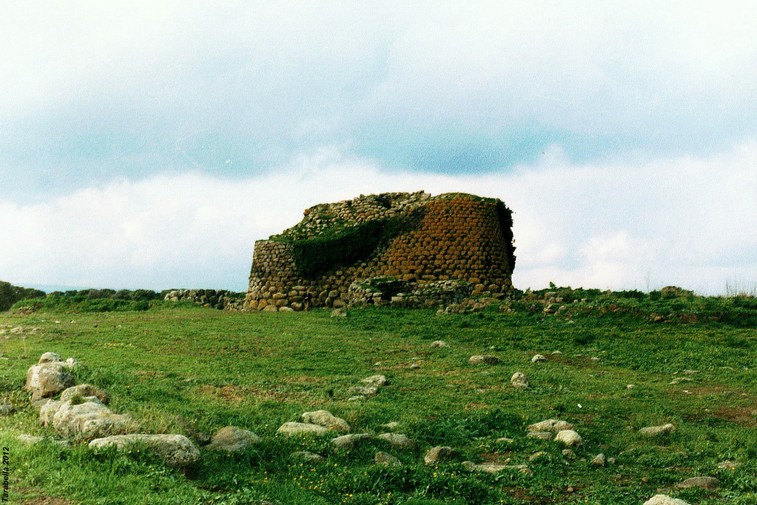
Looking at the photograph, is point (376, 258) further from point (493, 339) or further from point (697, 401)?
point (697, 401)

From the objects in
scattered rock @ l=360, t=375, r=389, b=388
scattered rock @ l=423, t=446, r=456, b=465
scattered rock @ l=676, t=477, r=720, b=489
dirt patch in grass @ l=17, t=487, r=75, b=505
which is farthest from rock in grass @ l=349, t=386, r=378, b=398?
dirt patch in grass @ l=17, t=487, r=75, b=505

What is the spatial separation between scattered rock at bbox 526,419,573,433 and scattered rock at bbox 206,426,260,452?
3.31m

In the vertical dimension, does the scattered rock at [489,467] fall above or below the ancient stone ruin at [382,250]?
below

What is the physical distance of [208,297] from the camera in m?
32.4

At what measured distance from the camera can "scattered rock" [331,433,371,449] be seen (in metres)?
6.75

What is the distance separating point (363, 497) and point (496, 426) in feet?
9.96

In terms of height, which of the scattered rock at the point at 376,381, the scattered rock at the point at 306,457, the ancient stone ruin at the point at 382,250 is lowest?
the scattered rock at the point at 306,457

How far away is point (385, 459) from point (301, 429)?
3.84 ft

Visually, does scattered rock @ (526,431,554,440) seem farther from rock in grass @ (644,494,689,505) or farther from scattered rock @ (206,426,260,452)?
scattered rock @ (206,426,260,452)

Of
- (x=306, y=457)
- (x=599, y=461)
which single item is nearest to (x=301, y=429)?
(x=306, y=457)

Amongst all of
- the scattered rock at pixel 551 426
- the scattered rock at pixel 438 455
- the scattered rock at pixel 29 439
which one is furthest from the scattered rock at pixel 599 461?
the scattered rock at pixel 29 439

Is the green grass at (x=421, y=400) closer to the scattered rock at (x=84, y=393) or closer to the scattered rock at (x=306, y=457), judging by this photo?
the scattered rock at (x=306, y=457)

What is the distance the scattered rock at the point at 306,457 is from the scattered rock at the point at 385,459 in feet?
1.72

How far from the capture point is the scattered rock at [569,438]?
7410mm
